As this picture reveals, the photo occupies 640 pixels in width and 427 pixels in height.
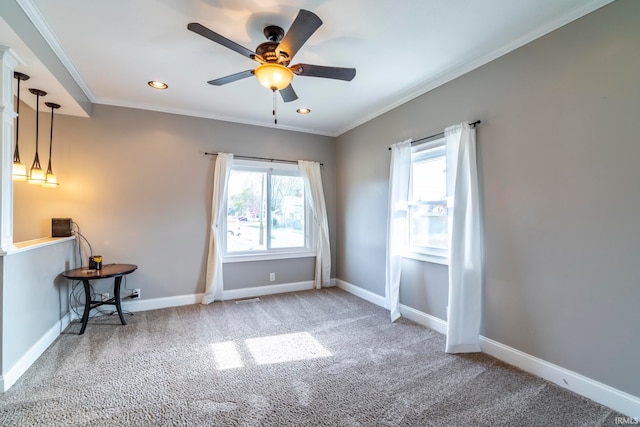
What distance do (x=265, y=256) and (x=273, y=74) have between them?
117 inches

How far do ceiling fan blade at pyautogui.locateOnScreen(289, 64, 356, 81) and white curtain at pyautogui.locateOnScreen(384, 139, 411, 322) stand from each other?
1.40 metres

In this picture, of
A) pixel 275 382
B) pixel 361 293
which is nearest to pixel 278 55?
pixel 275 382

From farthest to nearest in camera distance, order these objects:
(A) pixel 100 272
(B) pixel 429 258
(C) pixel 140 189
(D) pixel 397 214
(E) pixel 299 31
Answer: (C) pixel 140 189, (D) pixel 397 214, (B) pixel 429 258, (A) pixel 100 272, (E) pixel 299 31

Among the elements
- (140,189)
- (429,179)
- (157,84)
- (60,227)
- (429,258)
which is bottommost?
(429,258)

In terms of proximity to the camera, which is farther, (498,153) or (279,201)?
(279,201)

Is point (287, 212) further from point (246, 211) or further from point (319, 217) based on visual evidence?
point (246, 211)

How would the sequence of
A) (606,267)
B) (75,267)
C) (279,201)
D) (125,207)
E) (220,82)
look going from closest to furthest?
(606,267), (220,82), (75,267), (125,207), (279,201)

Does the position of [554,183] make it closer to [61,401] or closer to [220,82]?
[220,82]

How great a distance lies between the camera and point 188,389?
82.7 inches

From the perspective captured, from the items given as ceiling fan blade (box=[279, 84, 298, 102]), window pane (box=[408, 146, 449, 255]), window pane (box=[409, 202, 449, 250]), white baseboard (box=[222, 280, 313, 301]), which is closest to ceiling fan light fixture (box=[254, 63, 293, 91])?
ceiling fan blade (box=[279, 84, 298, 102])

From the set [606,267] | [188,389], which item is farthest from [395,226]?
[188,389]

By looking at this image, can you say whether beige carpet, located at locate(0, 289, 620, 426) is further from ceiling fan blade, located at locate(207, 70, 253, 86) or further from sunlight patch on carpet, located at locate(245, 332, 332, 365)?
ceiling fan blade, located at locate(207, 70, 253, 86)

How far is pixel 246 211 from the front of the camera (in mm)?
4449

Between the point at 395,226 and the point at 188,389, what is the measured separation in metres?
2.61
